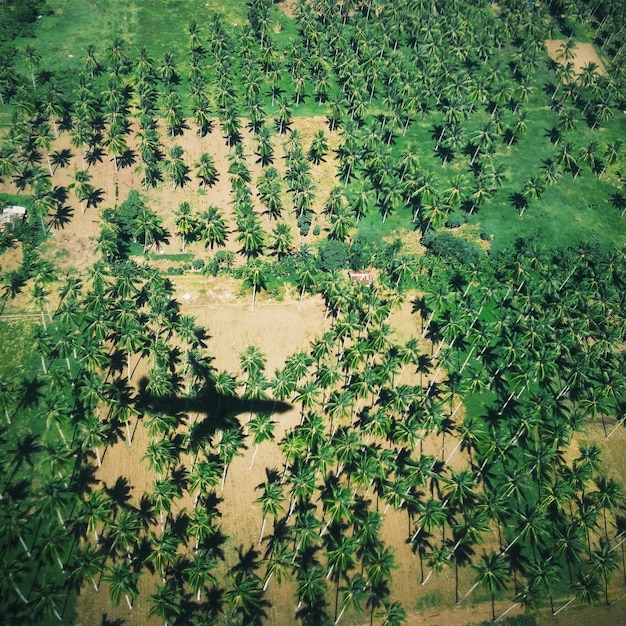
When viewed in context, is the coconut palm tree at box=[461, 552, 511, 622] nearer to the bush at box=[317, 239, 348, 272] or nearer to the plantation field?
the plantation field

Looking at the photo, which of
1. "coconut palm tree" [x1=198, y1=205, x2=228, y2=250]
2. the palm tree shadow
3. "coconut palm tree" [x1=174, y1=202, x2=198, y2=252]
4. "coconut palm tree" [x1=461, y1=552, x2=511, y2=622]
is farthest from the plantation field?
"coconut palm tree" [x1=461, y1=552, x2=511, y2=622]

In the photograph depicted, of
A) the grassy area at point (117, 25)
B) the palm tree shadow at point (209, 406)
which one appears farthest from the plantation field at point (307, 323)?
the grassy area at point (117, 25)

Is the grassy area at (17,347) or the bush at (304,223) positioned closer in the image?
the grassy area at (17,347)

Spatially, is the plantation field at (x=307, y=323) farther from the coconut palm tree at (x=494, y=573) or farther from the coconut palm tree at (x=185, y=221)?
the coconut palm tree at (x=494, y=573)

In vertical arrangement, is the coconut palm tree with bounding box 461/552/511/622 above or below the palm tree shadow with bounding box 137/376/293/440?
above

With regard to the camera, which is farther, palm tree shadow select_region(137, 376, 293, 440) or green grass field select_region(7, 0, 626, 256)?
green grass field select_region(7, 0, 626, 256)

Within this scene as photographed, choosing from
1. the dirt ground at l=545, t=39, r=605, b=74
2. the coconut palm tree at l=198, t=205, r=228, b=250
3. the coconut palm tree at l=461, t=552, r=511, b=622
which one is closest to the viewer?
the coconut palm tree at l=461, t=552, r=511, b=622

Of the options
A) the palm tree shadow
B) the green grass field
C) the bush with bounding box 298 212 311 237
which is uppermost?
the green grass field
